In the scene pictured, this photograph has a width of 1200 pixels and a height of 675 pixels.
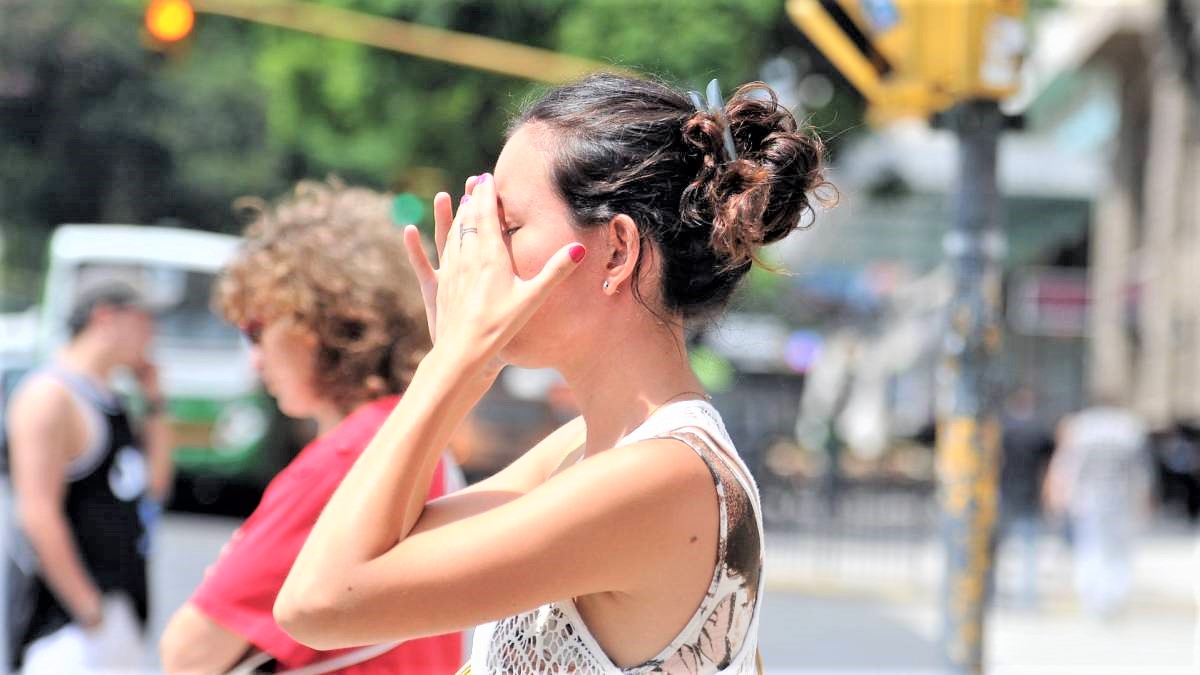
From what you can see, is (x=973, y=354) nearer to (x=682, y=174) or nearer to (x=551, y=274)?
(x=682, y=174)

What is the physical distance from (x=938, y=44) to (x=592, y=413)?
410 centimetres

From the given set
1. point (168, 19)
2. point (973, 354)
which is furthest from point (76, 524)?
point (168, 19)

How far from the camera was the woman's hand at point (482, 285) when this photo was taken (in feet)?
5.09

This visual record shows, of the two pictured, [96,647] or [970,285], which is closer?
[96,647]

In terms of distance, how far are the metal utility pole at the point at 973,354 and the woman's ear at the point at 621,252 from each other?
3.91 m

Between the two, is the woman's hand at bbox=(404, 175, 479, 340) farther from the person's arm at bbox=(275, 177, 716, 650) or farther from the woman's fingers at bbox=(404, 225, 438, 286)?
the person's arm at bbox=(275, 177, 716, 650)

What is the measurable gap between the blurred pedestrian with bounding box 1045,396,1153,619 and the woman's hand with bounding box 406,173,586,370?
10355mm

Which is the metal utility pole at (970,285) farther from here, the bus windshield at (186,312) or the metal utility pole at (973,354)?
the bus windshield at (186,312)

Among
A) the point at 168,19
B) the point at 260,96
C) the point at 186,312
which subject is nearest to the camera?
the point at 168,19

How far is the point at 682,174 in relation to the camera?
169cm

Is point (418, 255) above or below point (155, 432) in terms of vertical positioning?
above

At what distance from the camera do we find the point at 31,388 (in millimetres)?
4551

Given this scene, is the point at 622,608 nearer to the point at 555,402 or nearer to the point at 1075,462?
the point at 1075,462

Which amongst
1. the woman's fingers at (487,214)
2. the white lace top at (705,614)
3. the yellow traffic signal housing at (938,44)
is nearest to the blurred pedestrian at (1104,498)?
the yellow traffic signal housing at (938,44)
